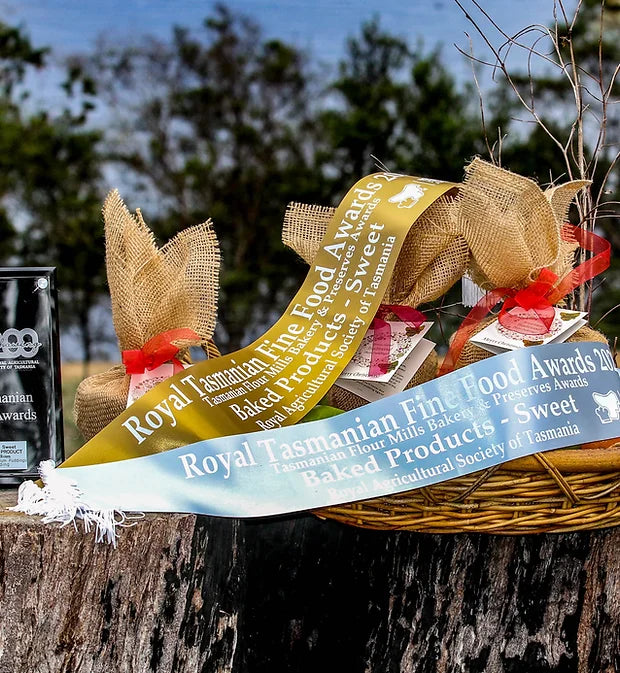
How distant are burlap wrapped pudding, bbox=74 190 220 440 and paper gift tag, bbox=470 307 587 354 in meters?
0.40

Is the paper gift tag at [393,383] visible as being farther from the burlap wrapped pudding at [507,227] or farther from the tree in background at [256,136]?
the tree in background at [256,136]

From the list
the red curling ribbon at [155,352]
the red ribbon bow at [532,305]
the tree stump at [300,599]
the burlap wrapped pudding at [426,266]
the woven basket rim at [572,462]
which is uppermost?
the burlap wrapped pudding at [426,266]

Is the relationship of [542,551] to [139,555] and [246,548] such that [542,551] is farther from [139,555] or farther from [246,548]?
[139,555]

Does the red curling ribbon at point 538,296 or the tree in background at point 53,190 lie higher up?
the tree in background at point 53,190

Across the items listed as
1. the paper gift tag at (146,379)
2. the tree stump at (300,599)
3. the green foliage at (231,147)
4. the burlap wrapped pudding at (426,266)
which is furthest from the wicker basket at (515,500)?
the green foliage at (231,147)

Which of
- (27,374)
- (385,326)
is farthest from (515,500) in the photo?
(27,374)

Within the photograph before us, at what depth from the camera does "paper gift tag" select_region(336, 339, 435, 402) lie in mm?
1146

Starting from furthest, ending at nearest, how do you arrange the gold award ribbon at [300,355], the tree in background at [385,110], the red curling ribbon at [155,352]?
the tree in background at [385,110], the red curling ribbon at [155,352], the gold award ribbon at [300,355]

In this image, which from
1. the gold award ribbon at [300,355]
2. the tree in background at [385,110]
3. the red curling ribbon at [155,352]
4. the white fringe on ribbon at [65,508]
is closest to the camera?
the white fringe on ribbon at [65,508]

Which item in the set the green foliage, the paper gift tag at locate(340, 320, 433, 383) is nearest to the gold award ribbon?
the paper gift tag at locate(340, 320, 433, 383)

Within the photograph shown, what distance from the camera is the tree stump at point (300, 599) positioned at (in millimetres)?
972

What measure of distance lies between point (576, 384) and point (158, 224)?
3829mm

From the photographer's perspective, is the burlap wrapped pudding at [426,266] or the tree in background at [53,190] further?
the tree in background at [53,190]

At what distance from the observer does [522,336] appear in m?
1.10
